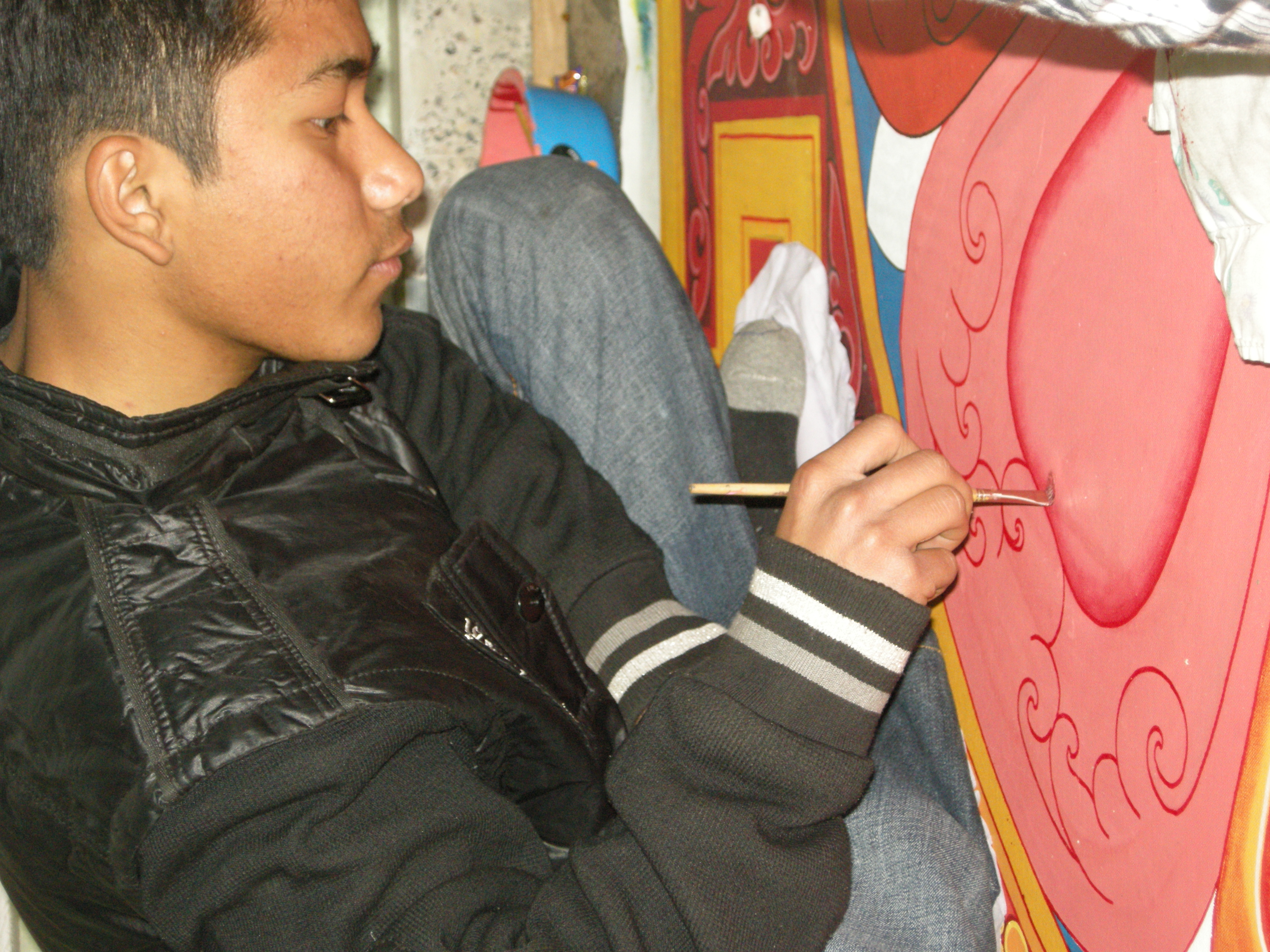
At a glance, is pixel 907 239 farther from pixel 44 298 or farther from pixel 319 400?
pixel 44 298

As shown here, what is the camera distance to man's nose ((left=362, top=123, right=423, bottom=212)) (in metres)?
0.86

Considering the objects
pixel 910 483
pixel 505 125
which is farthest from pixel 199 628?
pixel 505 125

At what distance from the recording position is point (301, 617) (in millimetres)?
725

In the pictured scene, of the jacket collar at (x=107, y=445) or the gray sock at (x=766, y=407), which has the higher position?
the jacket collar at (x=107, y=445)

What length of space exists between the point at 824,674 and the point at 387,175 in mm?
557

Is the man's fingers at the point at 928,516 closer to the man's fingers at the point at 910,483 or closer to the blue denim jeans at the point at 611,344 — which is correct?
the man's fingers at the point at 910,483

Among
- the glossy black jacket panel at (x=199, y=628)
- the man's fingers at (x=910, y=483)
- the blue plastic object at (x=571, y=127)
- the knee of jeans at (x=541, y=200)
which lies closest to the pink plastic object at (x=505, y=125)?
the blue plastic object at (x=571, y=127)

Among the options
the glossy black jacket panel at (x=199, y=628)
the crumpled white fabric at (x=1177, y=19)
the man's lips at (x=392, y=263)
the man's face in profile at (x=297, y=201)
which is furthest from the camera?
the man's lips at (x=392, y=263)

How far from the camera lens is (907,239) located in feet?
3.10

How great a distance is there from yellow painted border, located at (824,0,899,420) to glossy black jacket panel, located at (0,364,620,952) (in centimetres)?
45

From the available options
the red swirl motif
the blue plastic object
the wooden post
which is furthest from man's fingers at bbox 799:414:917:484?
the wooden post

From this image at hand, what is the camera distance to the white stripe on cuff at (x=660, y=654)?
0.91 metres

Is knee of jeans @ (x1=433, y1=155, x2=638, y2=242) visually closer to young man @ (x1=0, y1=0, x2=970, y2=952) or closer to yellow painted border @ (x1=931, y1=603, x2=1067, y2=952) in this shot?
young man @ (x1=0, y1=0, x2=970, y2=952)

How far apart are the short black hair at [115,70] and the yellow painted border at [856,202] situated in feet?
1.93
